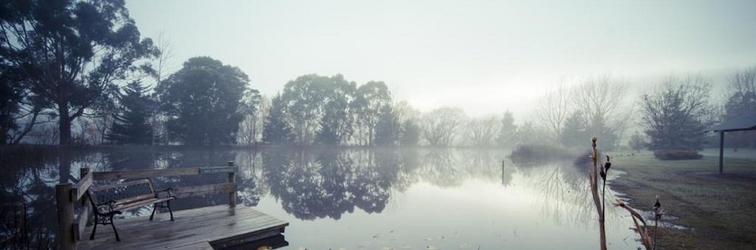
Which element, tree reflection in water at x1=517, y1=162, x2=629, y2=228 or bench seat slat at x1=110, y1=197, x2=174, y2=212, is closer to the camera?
bench seat slat at x1=110, y1=197, x2=174, y2=212

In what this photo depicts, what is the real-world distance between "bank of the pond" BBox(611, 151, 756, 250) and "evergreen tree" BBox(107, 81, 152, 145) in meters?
39.9

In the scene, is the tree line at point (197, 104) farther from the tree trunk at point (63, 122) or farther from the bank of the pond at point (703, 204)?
the bank of the pond at point (703, 204)

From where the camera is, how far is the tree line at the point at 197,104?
2528 centimetres

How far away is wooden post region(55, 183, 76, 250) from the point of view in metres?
4.06

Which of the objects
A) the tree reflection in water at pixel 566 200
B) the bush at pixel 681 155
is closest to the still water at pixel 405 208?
the tree reflection in water at pixel 566 200

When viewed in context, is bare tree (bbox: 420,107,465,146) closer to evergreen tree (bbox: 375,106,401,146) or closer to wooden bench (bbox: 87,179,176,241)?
evergreen tree (bbox: 375,106,401,146)

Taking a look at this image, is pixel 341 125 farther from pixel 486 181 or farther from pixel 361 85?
pixel 486 181

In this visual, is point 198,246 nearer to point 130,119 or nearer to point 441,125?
point 130,119

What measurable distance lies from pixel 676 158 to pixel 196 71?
48.5 meters

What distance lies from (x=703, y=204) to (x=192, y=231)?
1399cm

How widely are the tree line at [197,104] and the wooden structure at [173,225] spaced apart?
65.8 ft

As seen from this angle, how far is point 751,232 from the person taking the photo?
7.00 metres

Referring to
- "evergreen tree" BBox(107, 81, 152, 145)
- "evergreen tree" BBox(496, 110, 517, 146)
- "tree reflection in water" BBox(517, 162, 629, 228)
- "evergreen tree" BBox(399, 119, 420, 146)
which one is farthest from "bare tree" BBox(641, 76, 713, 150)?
"evergreen tree" BBox(107, 81, 152, 145)

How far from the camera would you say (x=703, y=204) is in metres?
9.84
